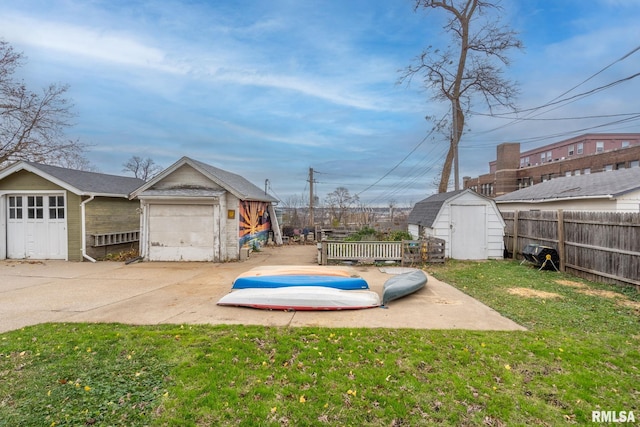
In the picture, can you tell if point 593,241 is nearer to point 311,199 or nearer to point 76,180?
point 311,199

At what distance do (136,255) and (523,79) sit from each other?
69.3ft

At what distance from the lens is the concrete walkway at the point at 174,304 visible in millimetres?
5196

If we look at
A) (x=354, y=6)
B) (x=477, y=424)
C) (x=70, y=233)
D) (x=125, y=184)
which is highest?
(x=354, y=6)

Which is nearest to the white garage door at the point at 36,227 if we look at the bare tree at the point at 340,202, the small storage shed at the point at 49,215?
the small storage shed at the point at 49,215

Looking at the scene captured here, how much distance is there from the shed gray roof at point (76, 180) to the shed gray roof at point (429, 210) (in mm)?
13213

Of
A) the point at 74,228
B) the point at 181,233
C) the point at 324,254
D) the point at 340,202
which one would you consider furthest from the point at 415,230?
the point at 74,228

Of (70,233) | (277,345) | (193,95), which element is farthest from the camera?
(193,95)

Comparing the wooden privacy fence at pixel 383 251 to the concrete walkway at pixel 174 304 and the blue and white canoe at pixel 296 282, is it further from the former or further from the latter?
the blue and white canoe at pixel 296 282

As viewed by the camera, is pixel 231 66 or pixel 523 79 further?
pixel 523 79

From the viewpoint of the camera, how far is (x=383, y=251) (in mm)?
10992

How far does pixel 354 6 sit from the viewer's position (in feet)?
39.9

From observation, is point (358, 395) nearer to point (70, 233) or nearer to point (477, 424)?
point (477, 424)

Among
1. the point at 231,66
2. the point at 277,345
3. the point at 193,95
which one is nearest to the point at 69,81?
the point at 193,95

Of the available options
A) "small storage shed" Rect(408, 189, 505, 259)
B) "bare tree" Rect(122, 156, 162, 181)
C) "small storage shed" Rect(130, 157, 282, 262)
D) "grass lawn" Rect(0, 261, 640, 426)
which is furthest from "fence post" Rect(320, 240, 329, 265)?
"bare tree" Rect(122, 156, 162, 181)
